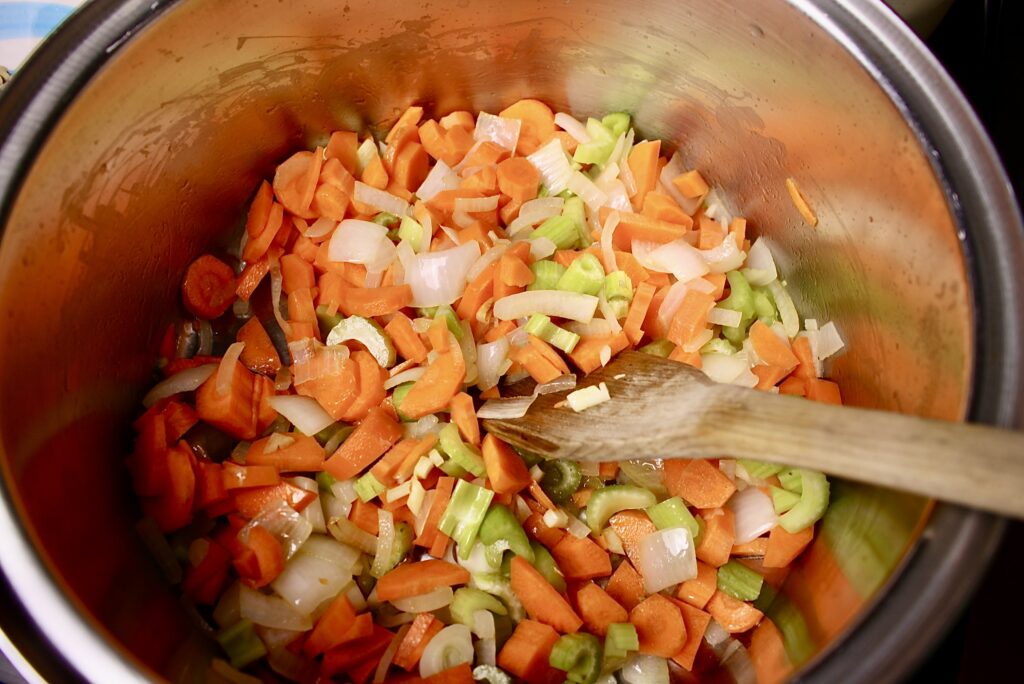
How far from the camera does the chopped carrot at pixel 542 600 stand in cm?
187

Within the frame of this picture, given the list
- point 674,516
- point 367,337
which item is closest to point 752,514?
point 674,516

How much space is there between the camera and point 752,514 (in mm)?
2002

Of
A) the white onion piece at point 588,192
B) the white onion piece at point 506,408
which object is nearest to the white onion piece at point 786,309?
the white onion piece at point 588,192

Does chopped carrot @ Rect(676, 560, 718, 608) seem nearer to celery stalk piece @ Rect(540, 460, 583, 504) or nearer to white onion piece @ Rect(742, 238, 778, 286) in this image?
celery stalk piece @ Rect(540, 460, 583, 504)

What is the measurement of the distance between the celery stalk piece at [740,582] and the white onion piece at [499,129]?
1444 millimetres

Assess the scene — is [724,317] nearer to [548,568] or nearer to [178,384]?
[548,568]

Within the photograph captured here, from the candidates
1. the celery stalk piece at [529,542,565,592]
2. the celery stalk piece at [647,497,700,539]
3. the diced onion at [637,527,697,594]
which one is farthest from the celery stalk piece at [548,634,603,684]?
the celery stalk piece at [647,497,700,539]

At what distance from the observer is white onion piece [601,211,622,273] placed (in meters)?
2.21

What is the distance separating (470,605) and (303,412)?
69cm

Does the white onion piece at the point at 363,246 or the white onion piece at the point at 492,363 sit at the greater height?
the white onion piece at the point at 363,246

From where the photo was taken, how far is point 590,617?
193 cm

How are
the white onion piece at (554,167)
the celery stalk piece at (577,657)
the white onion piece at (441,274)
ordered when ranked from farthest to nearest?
the white onion piece at (554,167), the white onion piece at (441,274), the celery stalk piece at (577,657)

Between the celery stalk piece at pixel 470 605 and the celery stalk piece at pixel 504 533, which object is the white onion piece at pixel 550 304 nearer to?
the celery stalk piece at pixel 504 533

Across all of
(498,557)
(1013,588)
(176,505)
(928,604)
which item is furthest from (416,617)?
(1013,588)
